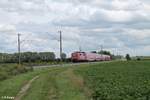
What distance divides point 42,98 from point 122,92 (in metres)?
4.63

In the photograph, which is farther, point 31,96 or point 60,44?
point 60,44

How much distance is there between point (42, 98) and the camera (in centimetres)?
2605

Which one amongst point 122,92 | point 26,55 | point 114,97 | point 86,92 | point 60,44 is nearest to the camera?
point 114,97

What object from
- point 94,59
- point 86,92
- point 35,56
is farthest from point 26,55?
point 86,92

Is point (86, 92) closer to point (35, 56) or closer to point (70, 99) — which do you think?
point (70, 99)

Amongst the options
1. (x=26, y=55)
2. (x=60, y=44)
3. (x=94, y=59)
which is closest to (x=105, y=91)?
(x=60, y=44)

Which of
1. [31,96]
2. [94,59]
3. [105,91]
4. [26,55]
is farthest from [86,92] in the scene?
[26,55]

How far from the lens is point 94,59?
489 ft

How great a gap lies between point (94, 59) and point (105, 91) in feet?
397

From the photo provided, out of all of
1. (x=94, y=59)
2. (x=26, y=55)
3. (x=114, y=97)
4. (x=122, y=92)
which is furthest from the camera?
(x=26, y=55)

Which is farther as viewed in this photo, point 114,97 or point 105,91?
point 105,91

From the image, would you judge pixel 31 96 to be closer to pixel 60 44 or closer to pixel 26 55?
pixel 60 44

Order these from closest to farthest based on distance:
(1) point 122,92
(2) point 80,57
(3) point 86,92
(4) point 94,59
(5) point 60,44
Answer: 1. (1) point 122,92
2. (3) point 86,92
3. (5) point 60,44
4. (2) point 80,57
5. (4) point 94,59

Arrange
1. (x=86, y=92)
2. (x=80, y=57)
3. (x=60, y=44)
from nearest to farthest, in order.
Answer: (x=86, y=92)
(x=60, y=44)
(x=80, y=57)
